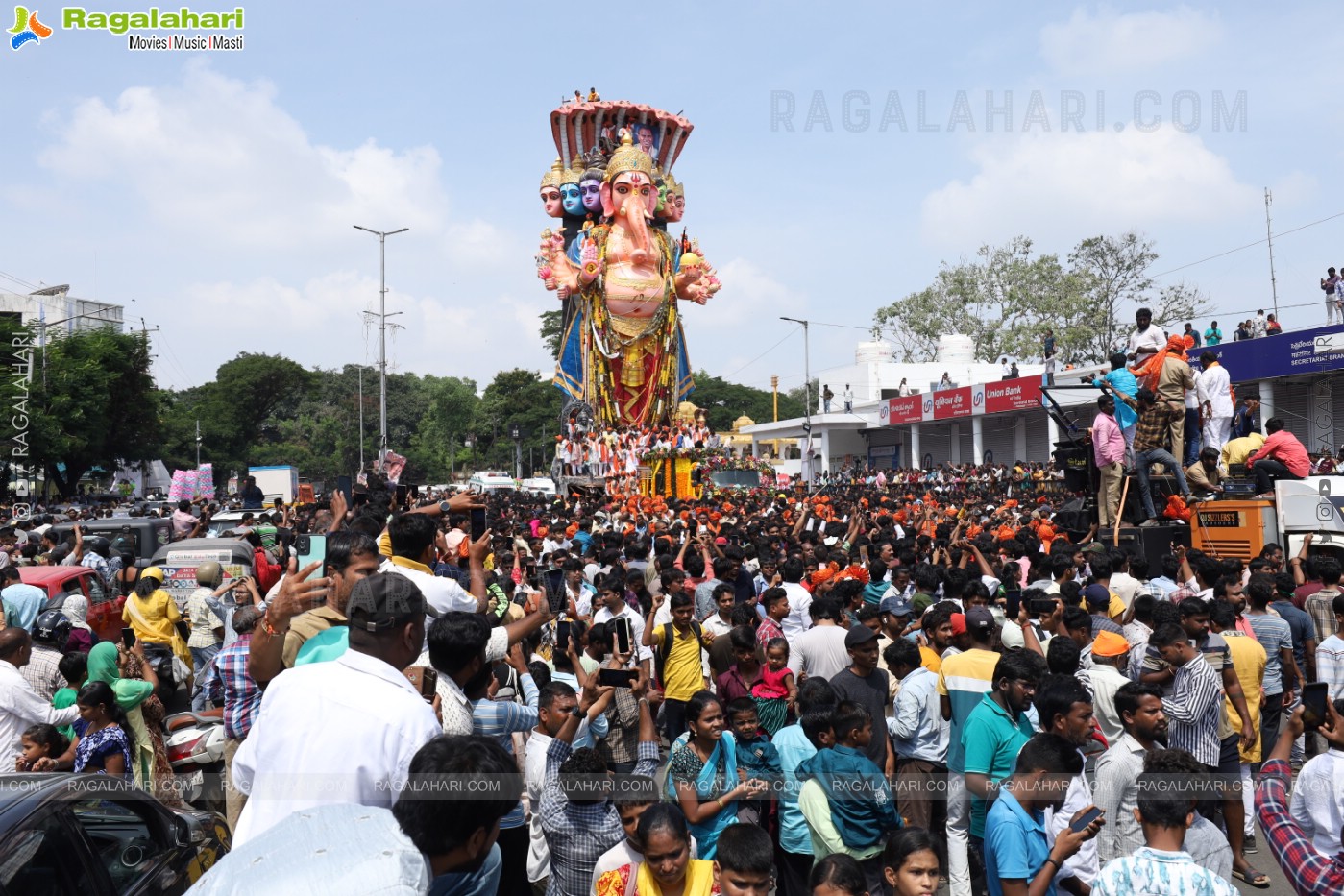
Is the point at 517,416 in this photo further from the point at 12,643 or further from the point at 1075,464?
the point at 12,643

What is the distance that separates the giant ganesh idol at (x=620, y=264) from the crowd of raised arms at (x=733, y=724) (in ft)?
73.6

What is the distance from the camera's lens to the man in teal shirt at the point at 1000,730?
4.72 meters

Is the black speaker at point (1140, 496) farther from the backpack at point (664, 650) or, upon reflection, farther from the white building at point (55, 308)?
the white building at point (55, 308)

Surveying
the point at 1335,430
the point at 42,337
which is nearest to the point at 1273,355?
the point at 1335,430

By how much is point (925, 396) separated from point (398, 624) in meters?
38.8

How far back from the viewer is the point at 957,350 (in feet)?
171

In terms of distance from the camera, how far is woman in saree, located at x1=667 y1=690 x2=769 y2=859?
176 inches

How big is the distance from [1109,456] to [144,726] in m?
9.66

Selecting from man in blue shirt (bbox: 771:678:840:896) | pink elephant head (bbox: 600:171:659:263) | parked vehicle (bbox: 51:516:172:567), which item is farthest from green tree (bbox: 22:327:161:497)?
man in blue shirt (bbox: 771:678:840:896)

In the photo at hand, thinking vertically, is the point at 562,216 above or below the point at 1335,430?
above

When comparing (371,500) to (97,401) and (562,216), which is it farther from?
(97,401)

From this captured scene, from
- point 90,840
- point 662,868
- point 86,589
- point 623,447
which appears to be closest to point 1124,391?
point 662,868

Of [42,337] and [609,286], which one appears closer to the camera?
[609,286]

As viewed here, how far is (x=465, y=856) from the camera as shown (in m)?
2.36
